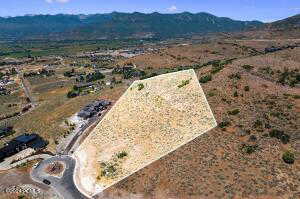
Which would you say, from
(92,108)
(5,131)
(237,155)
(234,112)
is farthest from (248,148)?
(5,131)

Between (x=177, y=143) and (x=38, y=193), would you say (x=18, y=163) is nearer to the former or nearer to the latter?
(x=38, y=193)

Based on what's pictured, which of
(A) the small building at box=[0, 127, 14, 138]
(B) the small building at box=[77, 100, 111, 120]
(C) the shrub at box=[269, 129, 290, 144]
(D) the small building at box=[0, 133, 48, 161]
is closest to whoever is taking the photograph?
(C) the shrub at box=[269, 129, 290, 144]

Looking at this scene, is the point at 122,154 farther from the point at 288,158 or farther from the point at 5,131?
the point at 5,131

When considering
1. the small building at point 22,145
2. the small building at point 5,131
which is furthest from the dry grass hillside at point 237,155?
the small building at point 5,131

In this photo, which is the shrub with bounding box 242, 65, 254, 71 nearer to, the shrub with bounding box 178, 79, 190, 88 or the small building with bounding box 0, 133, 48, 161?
the shrub with bounding box 178, 79, 190, 88

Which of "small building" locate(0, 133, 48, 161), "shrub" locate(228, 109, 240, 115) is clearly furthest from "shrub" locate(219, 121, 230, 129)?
"small building" locate(0, 133, 48, 161)

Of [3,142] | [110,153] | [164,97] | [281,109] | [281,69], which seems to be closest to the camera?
[110,153]

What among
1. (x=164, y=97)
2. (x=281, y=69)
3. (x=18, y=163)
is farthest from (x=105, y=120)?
(x=281, y=69)
